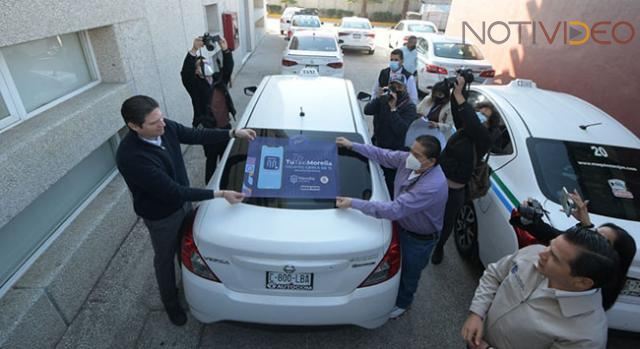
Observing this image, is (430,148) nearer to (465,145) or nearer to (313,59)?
(465,145)

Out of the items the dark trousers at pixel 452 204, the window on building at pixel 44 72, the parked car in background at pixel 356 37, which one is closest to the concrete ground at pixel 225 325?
the dark trousers at pixel 452 204

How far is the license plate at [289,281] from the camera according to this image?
6.79ft

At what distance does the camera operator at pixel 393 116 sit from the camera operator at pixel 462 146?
22.8 inches

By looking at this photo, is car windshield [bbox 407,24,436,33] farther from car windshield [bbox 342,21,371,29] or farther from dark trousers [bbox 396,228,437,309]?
dark trousers [bbox 396,228,437,309]

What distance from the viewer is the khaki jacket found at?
1393 mm

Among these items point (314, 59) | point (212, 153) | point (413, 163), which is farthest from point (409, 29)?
point (413, 163)

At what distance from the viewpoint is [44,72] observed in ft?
9.23

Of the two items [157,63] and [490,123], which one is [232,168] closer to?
[490,123]

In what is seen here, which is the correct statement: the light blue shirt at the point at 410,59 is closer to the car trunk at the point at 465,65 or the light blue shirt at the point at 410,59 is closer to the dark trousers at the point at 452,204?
the car trunk at the point at 465,65

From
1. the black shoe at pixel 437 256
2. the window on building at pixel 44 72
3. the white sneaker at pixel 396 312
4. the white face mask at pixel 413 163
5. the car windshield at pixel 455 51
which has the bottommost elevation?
the black shoe at pixel 437 256

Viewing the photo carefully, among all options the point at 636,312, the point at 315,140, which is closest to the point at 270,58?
the point at 315,140

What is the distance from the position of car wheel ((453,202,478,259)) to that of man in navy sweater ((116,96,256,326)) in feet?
7.65

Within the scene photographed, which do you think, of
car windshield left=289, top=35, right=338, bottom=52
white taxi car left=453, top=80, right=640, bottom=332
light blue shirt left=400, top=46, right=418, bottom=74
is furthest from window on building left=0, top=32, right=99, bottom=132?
light blue shirt left=400, top=46, right=418, bottom=74


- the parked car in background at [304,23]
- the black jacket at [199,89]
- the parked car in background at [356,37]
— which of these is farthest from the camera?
the parked car in background at [356,37]
